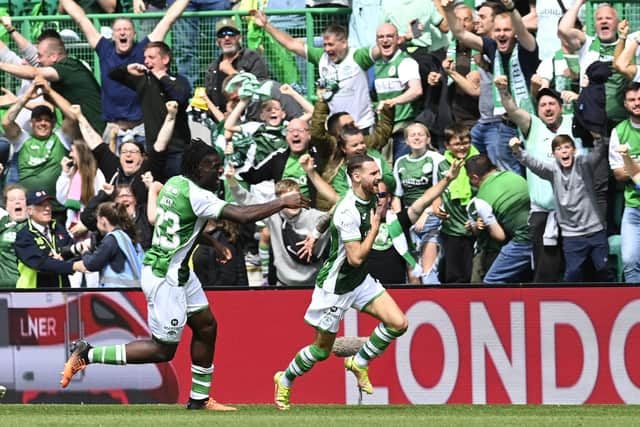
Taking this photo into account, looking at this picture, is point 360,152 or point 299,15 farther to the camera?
point 299,15

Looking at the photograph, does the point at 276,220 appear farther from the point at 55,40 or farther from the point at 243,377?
the point at 55,40

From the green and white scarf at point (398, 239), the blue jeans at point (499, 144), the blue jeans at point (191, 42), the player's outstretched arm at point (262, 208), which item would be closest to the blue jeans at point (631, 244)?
the blue jeans at point (499, 144)

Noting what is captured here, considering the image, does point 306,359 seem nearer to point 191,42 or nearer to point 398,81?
point 398,81

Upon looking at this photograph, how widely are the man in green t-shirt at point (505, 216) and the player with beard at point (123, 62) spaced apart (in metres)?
4.18

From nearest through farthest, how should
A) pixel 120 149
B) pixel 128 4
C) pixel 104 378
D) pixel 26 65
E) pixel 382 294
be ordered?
pixel 382 294 → pixel 104 378 → pixel 120 149 → pixel 26 65 → pixel 128 4

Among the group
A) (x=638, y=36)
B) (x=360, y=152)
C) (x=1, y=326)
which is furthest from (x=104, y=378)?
(x=638, y=36)

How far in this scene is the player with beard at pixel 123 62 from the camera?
16562mm

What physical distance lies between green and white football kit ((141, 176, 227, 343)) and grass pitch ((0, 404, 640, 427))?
77 cm

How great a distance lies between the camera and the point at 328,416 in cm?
1155

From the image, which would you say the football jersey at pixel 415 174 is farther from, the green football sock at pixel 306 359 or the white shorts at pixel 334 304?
the green football sock at pixel 306 359

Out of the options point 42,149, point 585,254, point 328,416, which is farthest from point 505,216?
point 42,149

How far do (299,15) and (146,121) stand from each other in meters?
2.22

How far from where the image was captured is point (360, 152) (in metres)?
14.2

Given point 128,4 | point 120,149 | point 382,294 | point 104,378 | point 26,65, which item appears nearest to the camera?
point 382,294
